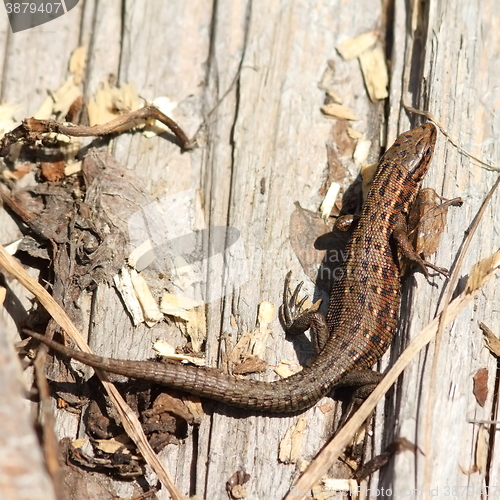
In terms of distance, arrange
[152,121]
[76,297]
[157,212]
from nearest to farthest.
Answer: [76,297]
[157,212]
[152,121]

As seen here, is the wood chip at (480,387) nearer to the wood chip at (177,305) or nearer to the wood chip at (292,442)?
the wood chip at (292,442)

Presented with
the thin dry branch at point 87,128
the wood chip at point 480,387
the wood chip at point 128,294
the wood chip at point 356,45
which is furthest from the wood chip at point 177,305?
the wood chip at point 356,45

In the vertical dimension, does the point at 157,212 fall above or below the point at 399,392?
above

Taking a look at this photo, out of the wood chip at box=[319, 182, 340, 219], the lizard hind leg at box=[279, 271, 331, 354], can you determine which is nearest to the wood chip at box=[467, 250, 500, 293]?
the lizard hind leg at box=[279, 271, 331, 354]

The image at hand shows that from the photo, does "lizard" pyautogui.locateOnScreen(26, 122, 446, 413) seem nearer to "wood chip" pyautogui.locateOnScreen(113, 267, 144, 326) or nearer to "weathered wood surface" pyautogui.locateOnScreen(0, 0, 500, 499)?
"weathered wood surface" pyautogui.locateOnScreen(0, 0, 500, 499)

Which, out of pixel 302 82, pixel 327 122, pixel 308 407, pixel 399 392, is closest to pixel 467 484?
pixel 399 392

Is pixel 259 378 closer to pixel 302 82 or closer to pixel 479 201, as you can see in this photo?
pixel 479 201
